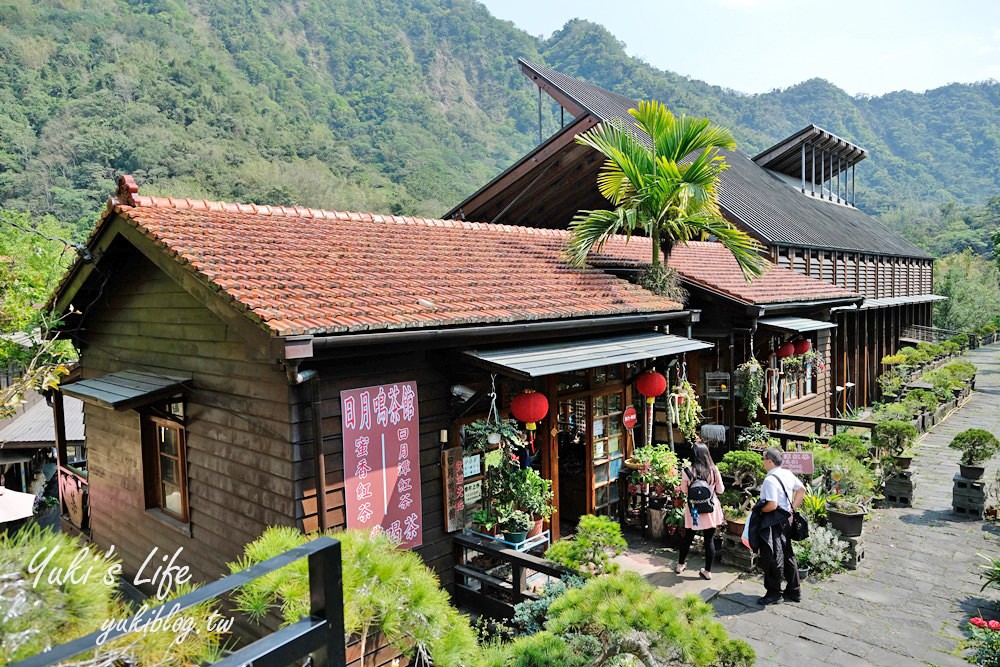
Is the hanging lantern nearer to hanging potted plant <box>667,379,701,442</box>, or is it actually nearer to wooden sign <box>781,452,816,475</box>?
hanging potted plant <box>667,379,701,442</box>

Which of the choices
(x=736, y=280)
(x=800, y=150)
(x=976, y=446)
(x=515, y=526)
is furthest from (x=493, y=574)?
(x=800, y=150)

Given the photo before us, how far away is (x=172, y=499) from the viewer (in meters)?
7.39

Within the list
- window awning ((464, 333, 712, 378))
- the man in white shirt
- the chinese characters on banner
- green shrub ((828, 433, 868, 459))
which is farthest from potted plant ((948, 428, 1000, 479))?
the chinese characters on banner

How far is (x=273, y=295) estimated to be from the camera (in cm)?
556

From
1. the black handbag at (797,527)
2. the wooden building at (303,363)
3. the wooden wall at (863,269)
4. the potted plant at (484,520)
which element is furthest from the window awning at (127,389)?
the wooden wall at (863,269)

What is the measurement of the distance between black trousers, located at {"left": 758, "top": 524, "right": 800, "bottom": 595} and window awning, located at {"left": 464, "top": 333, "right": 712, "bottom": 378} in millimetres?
2324

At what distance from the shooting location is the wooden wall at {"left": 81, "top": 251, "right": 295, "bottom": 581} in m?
A: 5.63

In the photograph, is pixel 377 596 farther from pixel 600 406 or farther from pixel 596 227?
pixel 596 227

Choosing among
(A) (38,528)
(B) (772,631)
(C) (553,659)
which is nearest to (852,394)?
(B) (772,631)

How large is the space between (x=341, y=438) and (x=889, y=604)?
5728 millimetres

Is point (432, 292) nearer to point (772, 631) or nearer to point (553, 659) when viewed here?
point (553, 659)

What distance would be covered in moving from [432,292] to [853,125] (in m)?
127

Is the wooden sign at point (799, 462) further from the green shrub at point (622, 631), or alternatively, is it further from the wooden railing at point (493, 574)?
the green shrub at point (622, 631)

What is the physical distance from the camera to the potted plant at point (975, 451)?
9.15m
